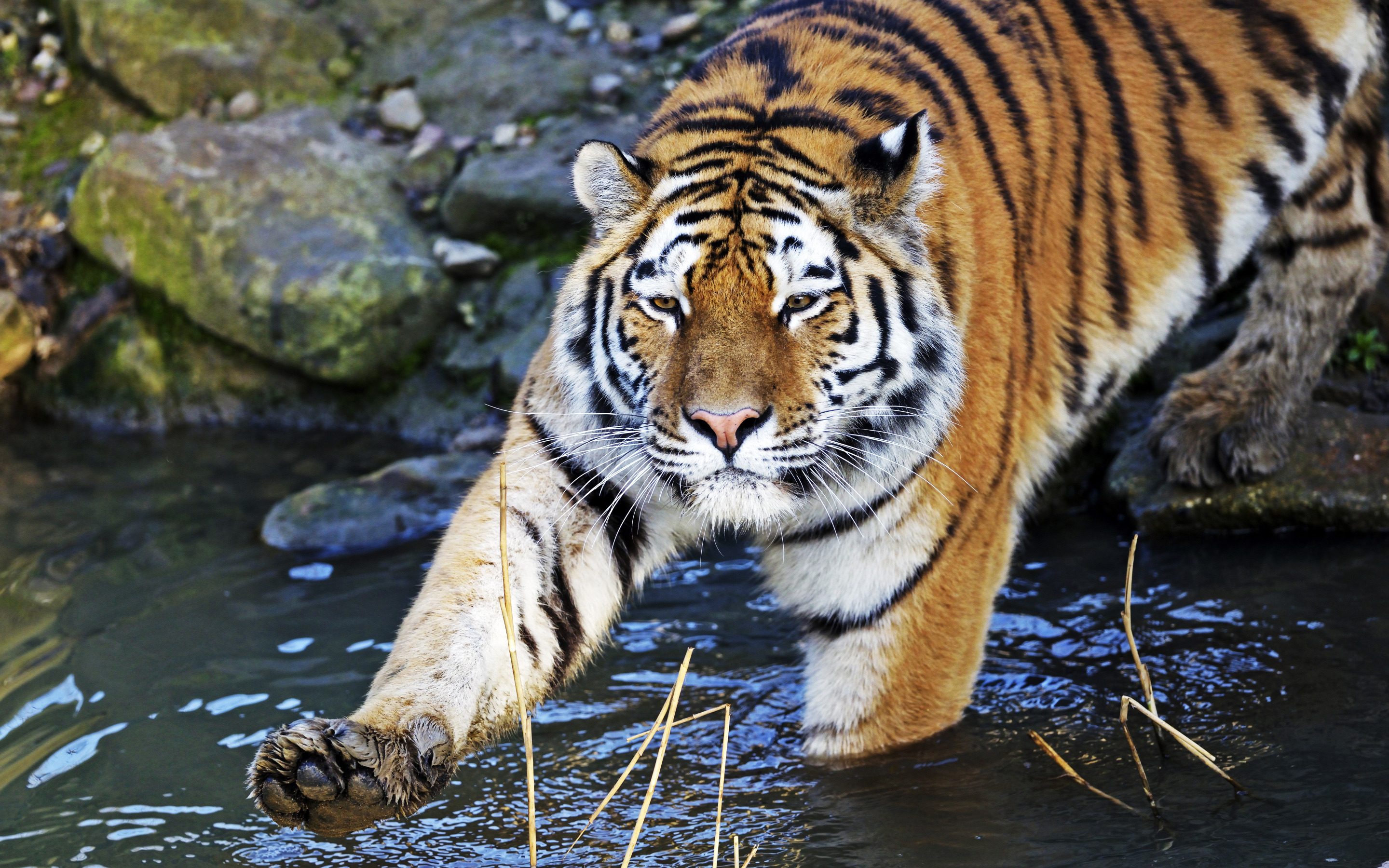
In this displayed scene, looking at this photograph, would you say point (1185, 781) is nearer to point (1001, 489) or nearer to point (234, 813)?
point (1001, 489)

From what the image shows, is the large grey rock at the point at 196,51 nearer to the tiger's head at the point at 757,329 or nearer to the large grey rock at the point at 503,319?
the large grey rock at the point at 503,319

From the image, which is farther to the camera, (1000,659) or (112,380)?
(112,380)

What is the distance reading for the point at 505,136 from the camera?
6.00 metres

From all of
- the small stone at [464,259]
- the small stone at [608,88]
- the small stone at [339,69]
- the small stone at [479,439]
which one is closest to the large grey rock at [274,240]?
the small stone at [464,259]

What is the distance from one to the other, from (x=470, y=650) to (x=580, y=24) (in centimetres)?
460

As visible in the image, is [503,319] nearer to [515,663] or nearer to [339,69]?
[339,69]

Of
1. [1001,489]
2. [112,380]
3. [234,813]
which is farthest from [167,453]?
[1001,489]

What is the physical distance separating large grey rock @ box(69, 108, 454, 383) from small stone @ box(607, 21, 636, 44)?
1.19 meters

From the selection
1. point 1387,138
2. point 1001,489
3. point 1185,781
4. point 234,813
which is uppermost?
point 1387,138

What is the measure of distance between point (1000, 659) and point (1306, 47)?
179 cm

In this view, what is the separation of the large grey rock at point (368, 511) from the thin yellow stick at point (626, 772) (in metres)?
1.63

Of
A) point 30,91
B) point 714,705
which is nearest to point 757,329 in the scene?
point 714,705

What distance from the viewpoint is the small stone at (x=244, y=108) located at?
244 inches

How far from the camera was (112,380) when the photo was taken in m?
5.73
